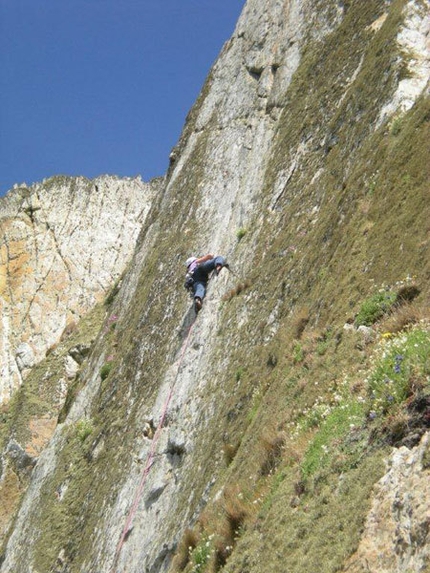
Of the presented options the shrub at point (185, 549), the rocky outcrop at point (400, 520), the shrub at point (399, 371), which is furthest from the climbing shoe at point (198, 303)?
the rocky outcrop at point (400, 520)

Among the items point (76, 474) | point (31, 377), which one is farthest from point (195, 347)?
point (31, 377)

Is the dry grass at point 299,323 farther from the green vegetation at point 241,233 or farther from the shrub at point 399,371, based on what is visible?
the green vegetation at point 241,233

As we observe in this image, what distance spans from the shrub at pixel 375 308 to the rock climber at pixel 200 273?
9.62 meters

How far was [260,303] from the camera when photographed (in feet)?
53.2

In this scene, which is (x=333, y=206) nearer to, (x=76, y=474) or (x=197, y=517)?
(x=197, y=517)

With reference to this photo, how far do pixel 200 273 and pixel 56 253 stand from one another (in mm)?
44720

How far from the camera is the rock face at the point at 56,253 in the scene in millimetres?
58844

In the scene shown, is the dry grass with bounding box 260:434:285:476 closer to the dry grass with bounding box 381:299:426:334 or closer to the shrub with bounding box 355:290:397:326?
the shrub with bounding box 355:290:397:326

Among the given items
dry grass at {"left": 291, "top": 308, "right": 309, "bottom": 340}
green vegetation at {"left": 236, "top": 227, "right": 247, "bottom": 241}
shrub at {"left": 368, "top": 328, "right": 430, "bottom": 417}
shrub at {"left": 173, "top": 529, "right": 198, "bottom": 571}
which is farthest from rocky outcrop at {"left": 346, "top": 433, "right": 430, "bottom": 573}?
green vegetation at {"left": 236, "top": 227, "right": 247, "bottom": 241}

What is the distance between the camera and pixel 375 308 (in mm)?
9938

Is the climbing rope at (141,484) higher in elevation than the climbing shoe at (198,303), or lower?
lower

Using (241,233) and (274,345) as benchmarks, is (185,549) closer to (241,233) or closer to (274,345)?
(274,345)

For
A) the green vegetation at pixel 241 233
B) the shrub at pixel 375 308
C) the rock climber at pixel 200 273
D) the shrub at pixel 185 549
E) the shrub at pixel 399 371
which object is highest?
the green vegetation at pixel 241 233

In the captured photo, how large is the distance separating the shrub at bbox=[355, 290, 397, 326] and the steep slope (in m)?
0.05
